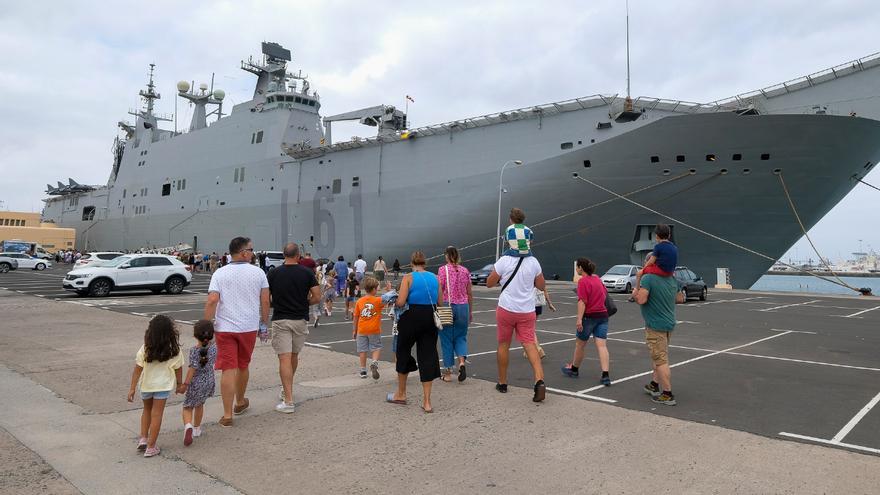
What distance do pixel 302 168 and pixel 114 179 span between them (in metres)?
36.3

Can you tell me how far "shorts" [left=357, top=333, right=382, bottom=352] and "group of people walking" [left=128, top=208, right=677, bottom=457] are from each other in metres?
0.03

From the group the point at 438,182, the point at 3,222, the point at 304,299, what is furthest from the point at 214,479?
the point at 3,222

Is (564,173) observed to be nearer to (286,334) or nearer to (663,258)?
(663,258)

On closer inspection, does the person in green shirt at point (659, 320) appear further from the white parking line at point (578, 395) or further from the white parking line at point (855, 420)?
the white parking line at point (855, 420)

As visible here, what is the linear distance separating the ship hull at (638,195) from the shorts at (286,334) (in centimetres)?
1867

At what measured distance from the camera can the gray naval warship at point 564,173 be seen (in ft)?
64.3

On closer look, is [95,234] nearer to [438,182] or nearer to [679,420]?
[438,182]

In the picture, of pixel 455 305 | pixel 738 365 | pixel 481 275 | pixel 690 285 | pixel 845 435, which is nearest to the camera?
pixel 845 435

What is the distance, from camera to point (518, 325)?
574 cm

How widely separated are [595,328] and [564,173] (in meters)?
17.0

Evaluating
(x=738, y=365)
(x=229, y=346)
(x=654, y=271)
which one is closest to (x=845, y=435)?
(x=654, y=271)

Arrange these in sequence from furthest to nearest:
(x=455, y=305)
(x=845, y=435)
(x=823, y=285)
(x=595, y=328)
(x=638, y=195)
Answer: (x=823, y=285), (x=638, y=195), (x=595, y=328), (x=455, y=305), (x=845, y=435)

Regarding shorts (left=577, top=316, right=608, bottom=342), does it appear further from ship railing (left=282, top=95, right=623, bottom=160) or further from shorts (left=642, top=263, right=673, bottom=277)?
ship railing (left=282, top=95, right=623, bottom=160)

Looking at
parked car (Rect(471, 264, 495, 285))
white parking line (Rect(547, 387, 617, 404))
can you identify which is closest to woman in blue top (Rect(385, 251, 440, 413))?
white parking line (Rect(547, 387, 617, 404))
